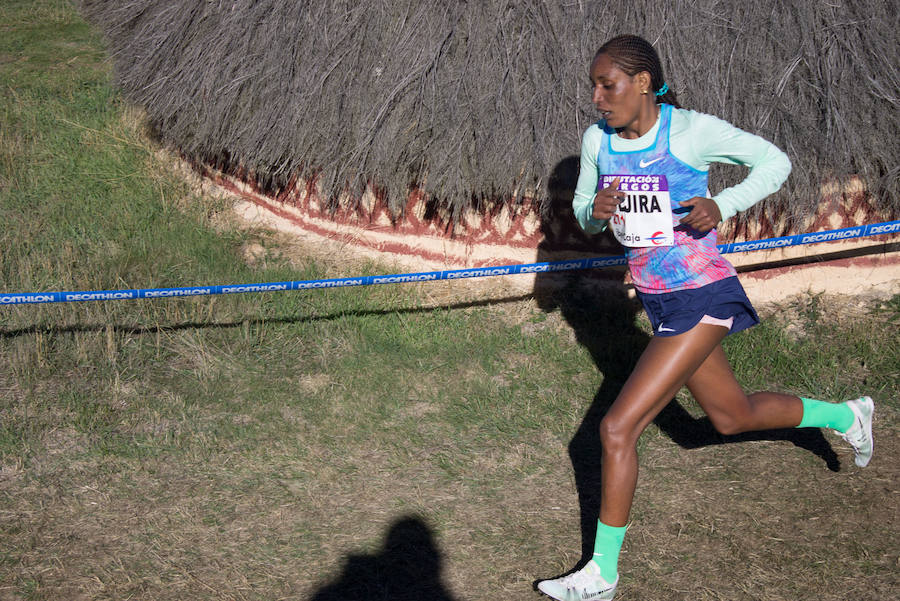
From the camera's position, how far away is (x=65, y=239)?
16.9 feet

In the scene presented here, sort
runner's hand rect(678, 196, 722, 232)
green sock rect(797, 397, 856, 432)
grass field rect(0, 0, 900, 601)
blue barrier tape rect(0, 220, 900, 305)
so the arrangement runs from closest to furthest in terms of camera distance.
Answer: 1. runner's hand rect(678, 196, 722, 232)
2. grass field rect(0, 0, 900, 601)
3. green sock rect(797, 397, 856, 432)
4. blue barrier tape rect(0, 220, 900, 305)

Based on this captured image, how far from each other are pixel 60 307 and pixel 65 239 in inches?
34.4

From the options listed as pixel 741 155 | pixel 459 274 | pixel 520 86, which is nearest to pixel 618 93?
pixel 741 155

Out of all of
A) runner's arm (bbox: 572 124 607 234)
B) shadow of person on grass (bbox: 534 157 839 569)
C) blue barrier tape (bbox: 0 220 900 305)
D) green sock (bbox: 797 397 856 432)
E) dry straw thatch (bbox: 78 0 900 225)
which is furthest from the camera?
dry straw thatch (bbox: 78 0 900 225)

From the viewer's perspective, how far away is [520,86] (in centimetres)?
464

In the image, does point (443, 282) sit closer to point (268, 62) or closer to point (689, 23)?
point (268, 62)

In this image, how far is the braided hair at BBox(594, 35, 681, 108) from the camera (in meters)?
2.75

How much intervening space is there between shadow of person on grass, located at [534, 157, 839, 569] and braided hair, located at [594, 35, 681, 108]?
69.3 inches

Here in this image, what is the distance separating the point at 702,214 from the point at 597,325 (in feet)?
7.14

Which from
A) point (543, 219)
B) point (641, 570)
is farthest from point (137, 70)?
point (641, 570)

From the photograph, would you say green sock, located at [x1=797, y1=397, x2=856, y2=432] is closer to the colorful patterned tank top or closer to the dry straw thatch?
the colorful patterned tank top

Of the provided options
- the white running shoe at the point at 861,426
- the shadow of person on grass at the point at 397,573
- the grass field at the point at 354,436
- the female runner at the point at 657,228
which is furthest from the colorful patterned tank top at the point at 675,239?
the shadow of person on grass at the point at 397,573

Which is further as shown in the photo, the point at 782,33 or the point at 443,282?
the point at 443,282

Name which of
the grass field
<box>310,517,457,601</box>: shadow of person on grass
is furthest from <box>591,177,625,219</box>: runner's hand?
<box>310,517,457,601</box>: shadow of person on grass
